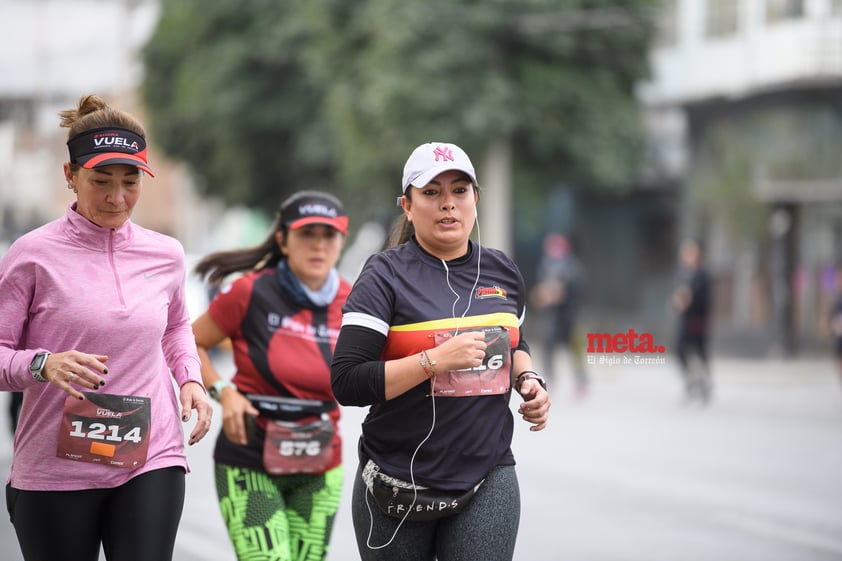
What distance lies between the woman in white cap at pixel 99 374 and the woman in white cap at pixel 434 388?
1.99 ft

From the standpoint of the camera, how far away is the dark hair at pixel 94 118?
3.56 m

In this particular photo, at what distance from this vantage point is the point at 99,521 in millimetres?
3527

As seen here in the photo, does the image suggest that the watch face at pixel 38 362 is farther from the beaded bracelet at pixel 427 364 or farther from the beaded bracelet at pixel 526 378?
the beaded bracelet at pixel 526 378

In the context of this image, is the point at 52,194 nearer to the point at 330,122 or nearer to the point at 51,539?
the point at 330,122

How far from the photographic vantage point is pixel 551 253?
1691 centimetres

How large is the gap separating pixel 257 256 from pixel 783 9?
19448 millimetres

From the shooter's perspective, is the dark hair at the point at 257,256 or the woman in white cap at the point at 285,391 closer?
the woman in white cap at the point at 285,391

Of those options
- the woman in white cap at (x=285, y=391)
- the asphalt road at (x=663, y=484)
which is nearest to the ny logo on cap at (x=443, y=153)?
the woman in white cap at (x=285, y=391)

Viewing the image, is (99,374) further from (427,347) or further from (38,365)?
(427,347)

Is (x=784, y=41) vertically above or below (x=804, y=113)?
above

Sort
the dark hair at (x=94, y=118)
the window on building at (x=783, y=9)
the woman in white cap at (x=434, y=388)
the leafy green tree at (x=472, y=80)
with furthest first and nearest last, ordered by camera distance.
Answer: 1. the leafy green tree at (x=472, y=80)
2. the window on building at (x=783, y=9)
3. the dark hair at (x=94, y=118)
4. the woman in white cap at (x=434, y=388)

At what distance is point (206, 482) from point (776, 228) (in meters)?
14.9

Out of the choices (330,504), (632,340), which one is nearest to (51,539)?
(330,504)

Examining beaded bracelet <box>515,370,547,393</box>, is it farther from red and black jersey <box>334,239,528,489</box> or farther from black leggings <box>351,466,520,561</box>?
black leggings <box>351,466,520,561</box>
